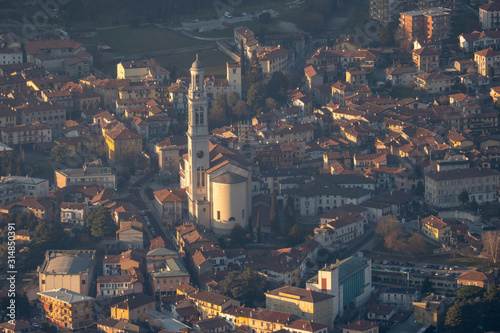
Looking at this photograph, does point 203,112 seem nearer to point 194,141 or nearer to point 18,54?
point 194,141

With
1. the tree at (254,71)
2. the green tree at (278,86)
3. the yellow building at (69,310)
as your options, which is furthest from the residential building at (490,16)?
the yellow building at (69,310)

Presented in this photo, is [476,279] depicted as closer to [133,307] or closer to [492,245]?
[492,245]

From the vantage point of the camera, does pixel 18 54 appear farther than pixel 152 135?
Yes

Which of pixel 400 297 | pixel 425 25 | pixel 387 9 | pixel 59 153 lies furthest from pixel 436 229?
pixel 387 9

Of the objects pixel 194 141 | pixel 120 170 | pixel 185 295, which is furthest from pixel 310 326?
pixel 120 170

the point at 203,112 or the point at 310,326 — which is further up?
the point at 203,112

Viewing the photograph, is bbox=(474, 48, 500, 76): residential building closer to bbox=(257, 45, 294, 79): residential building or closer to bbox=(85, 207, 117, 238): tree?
bbox=(257, 45, 294, 79): residential building

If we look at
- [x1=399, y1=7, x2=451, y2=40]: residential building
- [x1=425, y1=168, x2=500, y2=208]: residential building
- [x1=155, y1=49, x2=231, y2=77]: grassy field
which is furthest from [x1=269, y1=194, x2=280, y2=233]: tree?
[x1=399, y1=7, x2=451, y2=40]: residential building

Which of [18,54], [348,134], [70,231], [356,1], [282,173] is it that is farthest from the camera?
[356,1]
